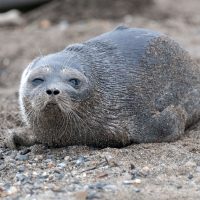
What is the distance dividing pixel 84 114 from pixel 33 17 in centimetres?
1013

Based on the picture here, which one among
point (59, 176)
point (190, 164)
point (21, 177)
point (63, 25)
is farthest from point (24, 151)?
point (63, 25)

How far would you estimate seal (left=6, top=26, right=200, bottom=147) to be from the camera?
6938 mm

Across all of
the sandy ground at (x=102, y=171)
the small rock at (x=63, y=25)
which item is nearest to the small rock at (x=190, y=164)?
the sandy ground at (x=102, y=171)

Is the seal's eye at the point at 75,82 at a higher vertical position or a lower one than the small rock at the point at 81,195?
higher

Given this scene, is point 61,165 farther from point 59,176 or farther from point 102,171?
point 102,171

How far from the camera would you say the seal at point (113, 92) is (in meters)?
6.94

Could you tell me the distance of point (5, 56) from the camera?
1335cm

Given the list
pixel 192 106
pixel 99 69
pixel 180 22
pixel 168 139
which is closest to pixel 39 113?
pixel 99 69

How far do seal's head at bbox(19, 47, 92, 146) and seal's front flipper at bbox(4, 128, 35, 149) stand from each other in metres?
0.23

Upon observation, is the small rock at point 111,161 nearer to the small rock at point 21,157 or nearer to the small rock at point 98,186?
the small rock at point 98,186

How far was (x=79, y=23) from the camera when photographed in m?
15.9

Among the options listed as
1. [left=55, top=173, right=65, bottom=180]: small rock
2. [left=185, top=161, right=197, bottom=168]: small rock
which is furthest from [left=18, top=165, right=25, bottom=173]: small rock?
[left=185, top=161, right=197, bottom=168]: small rock

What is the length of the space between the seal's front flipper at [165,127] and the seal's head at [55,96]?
2.93ft

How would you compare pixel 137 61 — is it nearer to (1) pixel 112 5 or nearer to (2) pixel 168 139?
(2) pixel 168 139
